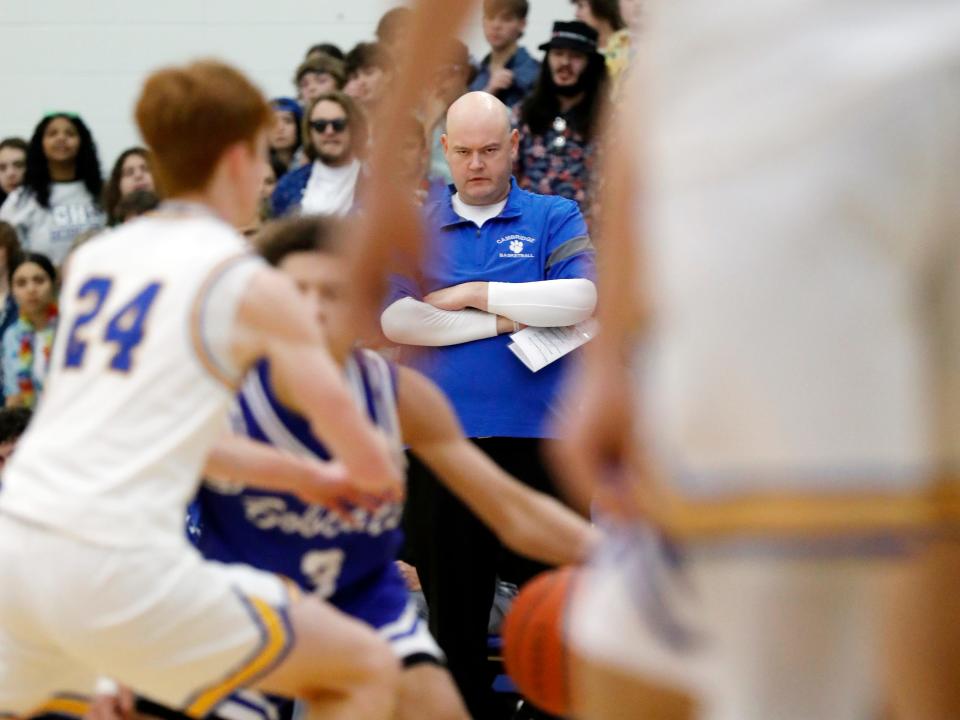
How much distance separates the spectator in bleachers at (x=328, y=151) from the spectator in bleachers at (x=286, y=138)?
0.82 meters

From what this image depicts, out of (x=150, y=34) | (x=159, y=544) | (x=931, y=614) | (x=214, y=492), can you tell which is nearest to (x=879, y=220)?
(x=931, y=614)

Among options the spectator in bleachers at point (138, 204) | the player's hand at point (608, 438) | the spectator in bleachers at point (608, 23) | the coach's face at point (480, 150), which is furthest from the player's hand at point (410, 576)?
the player's hand at point (608, 438)

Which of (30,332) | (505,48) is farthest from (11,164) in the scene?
(505,48)

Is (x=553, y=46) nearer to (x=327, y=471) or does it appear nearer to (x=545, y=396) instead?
(x=545, y=396)

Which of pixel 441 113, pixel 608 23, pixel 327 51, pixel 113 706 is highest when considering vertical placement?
pixel 327 51

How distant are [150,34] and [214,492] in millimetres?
7939

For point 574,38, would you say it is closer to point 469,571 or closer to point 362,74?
point 362,74

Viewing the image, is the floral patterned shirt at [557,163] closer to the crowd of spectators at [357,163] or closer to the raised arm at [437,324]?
the crowd of spectators at [357,163]

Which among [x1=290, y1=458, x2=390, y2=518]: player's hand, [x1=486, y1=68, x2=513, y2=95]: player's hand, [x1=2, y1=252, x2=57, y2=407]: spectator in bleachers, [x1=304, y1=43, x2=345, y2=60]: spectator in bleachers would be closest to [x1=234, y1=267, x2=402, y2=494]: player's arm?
[x1=290, y1=458, x2=390, y2=518]: player's hand

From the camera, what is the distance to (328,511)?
3729 millimetres

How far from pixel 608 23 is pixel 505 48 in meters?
0.59

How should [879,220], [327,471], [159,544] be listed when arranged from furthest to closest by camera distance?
1. [327,471]
2. [159,544]
3. [879,220]

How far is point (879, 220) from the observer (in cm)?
126

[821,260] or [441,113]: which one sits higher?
[441,113]
